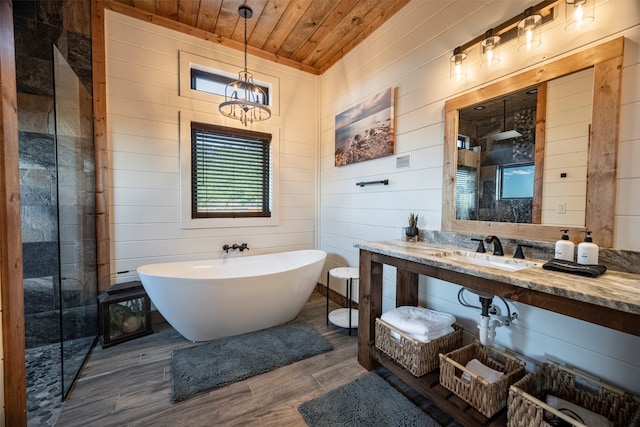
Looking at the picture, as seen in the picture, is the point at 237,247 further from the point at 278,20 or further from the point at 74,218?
the point at 278,20

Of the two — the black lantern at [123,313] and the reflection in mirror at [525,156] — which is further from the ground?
the reflection in mirror at [525,156]

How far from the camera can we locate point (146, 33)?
260 centimetres

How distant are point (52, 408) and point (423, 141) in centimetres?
304

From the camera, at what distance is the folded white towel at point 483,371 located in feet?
4.68

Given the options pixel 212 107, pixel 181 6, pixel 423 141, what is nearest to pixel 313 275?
pixel 423 141

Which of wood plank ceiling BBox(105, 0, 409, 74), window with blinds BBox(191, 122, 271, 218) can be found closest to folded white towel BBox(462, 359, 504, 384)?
window with blinds BBox(191, 122, 271, 218)

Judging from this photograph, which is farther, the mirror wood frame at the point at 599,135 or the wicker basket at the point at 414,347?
the wicker basket at the point at 414,347

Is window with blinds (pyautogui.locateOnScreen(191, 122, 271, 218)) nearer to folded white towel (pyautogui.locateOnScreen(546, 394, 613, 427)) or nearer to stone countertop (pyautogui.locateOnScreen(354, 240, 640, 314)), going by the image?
stone countertop (pyautogui.locateOnScreen(354, 240, 640, 314))

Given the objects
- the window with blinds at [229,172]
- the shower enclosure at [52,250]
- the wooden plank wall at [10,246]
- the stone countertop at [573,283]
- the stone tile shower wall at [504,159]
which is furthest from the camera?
the window with blinds at [229,172]

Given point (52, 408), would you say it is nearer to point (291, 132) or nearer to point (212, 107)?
point (212, 107)

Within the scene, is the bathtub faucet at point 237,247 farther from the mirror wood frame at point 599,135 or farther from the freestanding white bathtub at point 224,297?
the mirror wood frame at point 599,135

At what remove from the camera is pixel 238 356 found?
81.0 inches

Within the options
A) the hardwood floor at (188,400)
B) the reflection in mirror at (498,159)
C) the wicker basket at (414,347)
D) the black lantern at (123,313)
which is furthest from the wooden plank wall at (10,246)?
the reflection in mirror at (498,159)

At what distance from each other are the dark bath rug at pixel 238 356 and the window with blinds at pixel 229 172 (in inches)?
54.5
